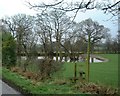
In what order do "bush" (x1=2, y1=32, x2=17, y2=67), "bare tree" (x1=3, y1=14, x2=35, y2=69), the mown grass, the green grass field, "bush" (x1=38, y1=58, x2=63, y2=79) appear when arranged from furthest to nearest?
1. "bare tree" (x1=3, y1=14, x2=35, y2=69)
2. "bush" (x1=2, y1=32, x2=17, y2=67)
3. "bush" (x1=38, y1=58, x2=63, y2=79)
4. the green grass field
5. the mown grass

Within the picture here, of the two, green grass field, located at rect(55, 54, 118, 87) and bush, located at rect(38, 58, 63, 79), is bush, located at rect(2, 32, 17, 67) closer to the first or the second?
green grass field, located at rect(55, 54, 118, 87)

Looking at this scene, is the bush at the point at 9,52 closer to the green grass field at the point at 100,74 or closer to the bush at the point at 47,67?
the green grass field at the point at 100,74

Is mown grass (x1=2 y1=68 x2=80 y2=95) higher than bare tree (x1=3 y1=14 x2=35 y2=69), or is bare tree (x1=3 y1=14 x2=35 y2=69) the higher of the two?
bare tree (x1=3 y1=14 x2=35 y2=69)

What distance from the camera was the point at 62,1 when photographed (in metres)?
10.5

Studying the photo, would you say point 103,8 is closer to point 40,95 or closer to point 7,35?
point 40,95

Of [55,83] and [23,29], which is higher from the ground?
[23,29]

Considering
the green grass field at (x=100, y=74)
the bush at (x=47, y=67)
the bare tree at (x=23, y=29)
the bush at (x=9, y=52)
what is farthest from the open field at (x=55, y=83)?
the bare tree at (x=23, y=29)

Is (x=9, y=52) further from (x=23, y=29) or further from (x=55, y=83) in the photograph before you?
(x=23, y=29)

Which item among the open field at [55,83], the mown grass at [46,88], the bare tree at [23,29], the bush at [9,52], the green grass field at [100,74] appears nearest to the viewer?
the mown grass at [46,88]

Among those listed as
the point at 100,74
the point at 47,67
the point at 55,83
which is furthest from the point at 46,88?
the point at 100,74

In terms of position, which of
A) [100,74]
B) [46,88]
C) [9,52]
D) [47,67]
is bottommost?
[100,74]

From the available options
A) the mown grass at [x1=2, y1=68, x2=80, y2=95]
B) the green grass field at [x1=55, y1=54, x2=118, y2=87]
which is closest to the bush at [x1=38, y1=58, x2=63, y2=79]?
the green grass field at [x1=55, y1=54, x2=118, y2=87]

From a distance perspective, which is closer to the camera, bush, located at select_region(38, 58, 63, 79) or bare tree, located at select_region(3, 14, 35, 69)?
bush, located at select_region(38, 58, 63, 79)

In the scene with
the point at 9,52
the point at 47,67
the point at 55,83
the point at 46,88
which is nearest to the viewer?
the point at 46,88
